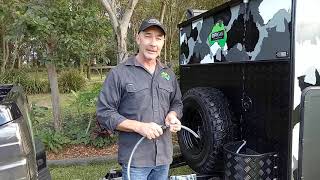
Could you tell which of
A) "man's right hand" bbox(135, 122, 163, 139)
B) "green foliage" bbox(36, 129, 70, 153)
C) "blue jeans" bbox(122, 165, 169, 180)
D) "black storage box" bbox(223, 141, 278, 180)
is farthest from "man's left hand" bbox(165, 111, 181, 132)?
"green foliage" bbox(36, 129, 70, 153)

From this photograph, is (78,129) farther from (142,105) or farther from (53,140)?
(142,105)

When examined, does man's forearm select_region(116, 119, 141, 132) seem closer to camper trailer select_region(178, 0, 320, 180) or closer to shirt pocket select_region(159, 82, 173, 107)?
shirt pocket select_region(159, 82, 173, 107)

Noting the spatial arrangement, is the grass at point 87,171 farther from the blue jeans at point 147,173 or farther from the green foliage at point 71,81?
→ the green foliage at point 71,81

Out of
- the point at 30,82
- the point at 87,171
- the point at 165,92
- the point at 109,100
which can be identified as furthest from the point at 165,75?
the point at 30,82

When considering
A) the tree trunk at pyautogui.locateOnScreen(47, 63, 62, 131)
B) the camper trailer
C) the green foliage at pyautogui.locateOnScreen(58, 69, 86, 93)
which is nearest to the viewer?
the camper trailer

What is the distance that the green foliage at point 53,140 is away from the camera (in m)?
6.19

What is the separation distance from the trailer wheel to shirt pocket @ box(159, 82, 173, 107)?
0.87 m

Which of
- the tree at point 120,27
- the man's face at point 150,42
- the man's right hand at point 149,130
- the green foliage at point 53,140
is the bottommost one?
the green foliage at point 53,140

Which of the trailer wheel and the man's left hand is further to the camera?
the trailer wheel

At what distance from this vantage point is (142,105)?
2.69 metres

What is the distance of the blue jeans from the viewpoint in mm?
2768

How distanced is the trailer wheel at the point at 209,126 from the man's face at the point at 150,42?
1124 millimetres

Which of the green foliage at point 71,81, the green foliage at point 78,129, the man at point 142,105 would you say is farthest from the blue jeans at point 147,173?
the green foliage at point 71,81

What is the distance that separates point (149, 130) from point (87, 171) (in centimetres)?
331
